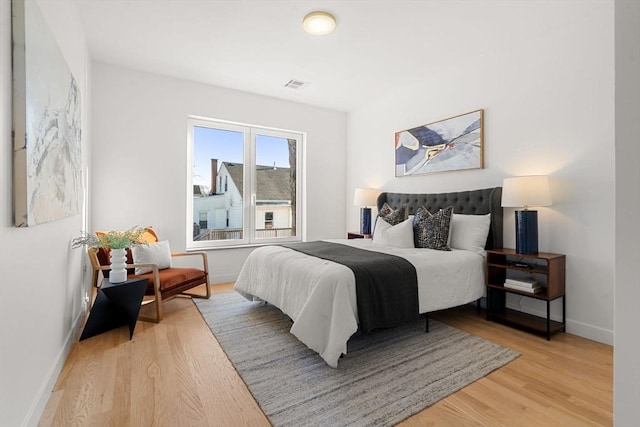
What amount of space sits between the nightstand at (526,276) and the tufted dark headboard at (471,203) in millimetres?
244

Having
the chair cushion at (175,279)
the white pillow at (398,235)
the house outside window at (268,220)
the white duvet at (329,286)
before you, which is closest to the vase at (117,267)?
the chair cushion at (175,279)

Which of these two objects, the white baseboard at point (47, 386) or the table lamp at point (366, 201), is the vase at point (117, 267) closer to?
the white baseboard at point (47, 386)

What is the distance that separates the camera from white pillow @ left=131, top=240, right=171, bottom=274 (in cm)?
310

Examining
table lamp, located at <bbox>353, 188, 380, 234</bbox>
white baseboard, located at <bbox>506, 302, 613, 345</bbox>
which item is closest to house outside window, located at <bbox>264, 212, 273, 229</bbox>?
table lamp, located at <bbox>353, 188, 380, 234</bbox>

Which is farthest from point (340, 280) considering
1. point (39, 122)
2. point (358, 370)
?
point (39, 122)

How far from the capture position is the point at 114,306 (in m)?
2.58

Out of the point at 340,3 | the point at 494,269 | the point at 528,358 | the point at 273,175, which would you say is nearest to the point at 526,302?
the point at 494,269

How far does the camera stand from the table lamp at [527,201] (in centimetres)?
264

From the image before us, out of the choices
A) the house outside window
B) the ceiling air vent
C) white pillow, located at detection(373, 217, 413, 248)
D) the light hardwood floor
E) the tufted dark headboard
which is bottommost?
the light hardwood floor

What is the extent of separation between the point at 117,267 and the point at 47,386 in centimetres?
107

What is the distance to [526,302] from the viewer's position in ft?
9.94

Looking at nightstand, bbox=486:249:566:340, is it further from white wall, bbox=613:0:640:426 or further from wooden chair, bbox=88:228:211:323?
wooden chair, bbox=88:228:211:323

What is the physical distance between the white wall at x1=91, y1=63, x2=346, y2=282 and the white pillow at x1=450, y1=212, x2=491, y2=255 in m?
2.86

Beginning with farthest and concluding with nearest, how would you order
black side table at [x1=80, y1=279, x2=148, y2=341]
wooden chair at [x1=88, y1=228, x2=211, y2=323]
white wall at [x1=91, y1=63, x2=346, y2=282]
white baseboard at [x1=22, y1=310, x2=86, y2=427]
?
white wall at [x1=91, y1=63, x2=346, y2=282]
wooden chair at [x1=88, y1=228, x2=211, y2=323]
black side table at [x1=80, y1=279, x2=148, y2=341]
white baseboard at [x1=22, y1=310, x2=86, y2=427]
